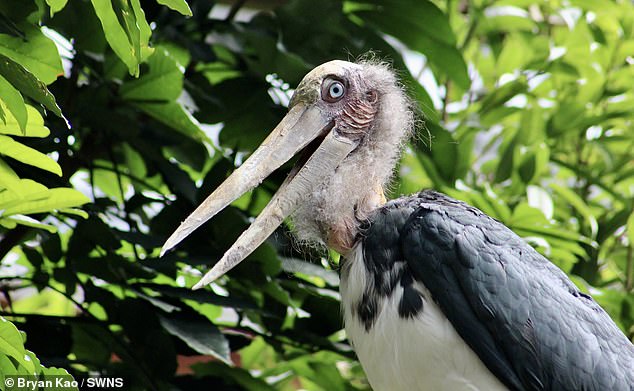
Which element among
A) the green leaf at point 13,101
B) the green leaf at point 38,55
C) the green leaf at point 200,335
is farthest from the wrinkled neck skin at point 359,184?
the green leaf at point 13,101

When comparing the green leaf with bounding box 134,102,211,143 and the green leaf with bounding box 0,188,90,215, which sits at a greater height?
the green leaf with bounding box 134,102,211,143

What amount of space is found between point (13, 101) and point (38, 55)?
39cm

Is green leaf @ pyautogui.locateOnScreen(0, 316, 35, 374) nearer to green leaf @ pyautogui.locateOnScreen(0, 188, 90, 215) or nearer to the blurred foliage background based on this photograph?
the blurred foliage background

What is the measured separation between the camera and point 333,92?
2.38m

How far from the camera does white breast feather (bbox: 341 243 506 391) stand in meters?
2.08

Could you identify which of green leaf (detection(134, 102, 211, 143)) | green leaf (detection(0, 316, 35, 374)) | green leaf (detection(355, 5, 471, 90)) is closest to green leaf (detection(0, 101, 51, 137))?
green leaf (detection(0, 316, 35, 374))

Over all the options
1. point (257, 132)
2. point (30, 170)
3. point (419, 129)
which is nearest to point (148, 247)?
point (30, 170)

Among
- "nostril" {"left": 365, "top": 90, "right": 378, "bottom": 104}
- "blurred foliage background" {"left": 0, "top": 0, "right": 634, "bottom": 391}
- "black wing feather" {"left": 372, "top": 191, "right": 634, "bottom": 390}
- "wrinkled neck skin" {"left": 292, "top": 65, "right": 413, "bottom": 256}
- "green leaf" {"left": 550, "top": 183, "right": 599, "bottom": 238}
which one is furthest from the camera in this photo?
"green leaf" {"left": 550, "top": 183, "right": 599, "bottom": 238}

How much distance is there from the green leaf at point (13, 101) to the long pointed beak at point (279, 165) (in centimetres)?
50

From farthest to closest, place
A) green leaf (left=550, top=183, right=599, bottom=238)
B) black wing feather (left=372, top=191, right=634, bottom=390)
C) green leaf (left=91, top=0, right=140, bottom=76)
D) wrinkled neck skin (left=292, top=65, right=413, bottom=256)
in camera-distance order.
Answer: green leaf (left=550, top=183, right=599, bottom=238) < wrinkled neck skin (left=292, top=65, right=413, bottom=256) < black wing feather (left=372, top=191, right=634, bottom=390) < green leaf (left=91, top=0, right=140, bottom=76)

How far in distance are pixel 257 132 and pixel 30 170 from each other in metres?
0.67

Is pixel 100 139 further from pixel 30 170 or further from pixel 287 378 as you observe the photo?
pixel 287 378

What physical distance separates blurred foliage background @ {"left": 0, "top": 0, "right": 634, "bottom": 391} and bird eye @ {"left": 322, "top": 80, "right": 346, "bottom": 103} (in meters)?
0.38

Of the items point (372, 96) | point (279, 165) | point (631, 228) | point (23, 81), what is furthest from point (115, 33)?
point (631, 228)
